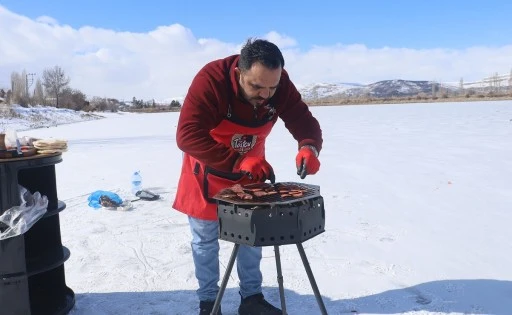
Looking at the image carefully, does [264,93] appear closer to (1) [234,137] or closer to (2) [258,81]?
(2) [258,81]

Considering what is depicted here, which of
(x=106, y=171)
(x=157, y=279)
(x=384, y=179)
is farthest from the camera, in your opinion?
(x=106, y=171)

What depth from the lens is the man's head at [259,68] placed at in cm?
209

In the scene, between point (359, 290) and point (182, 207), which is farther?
point (359, 290)

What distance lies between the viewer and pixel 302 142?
2.51 metres

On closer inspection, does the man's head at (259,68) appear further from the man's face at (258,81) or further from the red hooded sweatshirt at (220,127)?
the red hooded sweatshirt at (220,127)

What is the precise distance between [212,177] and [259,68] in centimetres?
72

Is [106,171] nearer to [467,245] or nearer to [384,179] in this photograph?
[384,179]

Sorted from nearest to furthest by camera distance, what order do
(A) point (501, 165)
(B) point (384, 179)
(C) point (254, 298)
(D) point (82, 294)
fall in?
1. (C) point (254, 298)
2. (D) point (82, 294)
3. (B) point (384, 179)
4. (A) point (501, 165)

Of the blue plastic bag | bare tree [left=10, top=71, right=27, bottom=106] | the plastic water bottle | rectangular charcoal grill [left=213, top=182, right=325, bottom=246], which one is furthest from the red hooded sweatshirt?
bare tree [left=10, top=71, right=27, bottom=106]

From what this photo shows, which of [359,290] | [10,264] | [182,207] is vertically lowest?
[359,290]

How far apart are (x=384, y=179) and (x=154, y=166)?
4.25 m

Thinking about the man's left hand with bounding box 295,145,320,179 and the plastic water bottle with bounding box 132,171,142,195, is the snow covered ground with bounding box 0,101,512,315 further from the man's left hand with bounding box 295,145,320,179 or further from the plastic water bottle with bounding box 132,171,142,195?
the man's left hand with bounding box 295,145,320,179

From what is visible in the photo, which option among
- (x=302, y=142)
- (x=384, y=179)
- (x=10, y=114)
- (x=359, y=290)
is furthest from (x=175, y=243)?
(x=10, y=114)

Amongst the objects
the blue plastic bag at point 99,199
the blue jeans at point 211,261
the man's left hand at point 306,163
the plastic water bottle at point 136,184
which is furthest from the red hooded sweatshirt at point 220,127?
the plastic water bottle at point 136,184
